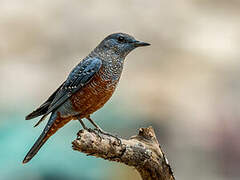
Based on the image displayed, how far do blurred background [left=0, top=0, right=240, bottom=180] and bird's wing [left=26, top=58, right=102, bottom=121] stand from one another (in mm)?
4445

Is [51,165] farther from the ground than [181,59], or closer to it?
closer to it

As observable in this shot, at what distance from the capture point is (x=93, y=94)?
222 inches

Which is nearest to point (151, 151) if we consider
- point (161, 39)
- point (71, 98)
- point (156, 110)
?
point (71, 98)

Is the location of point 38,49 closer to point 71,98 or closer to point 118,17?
point 118,17

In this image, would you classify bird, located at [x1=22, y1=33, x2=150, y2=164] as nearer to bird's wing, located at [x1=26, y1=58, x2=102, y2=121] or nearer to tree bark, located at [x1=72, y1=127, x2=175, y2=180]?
bird's wing, located at [x1=26, y1=58, x2=102, y2=121]

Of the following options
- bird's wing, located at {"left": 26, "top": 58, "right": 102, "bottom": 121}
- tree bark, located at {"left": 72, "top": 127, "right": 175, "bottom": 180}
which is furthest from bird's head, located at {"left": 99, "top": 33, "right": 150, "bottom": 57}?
tree bark, located at {"left": 72, "top": 127, "right": 175, "bottom": 180}

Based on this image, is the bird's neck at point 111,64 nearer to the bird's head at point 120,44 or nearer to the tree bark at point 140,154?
the bird's head at point 120,44

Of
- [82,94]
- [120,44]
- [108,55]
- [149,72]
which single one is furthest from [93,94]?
[149,72]

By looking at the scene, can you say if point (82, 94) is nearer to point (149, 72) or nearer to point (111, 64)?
point (111, 64)

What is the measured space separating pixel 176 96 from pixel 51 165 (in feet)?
9.41

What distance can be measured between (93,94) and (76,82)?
242 millimetres

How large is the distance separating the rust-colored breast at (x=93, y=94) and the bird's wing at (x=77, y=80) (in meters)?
0.04

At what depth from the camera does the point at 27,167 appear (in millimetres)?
10328

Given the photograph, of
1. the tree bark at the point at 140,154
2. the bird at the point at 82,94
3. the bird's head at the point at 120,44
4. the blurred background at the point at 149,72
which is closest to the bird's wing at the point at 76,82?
the bird at the point at 82,94
